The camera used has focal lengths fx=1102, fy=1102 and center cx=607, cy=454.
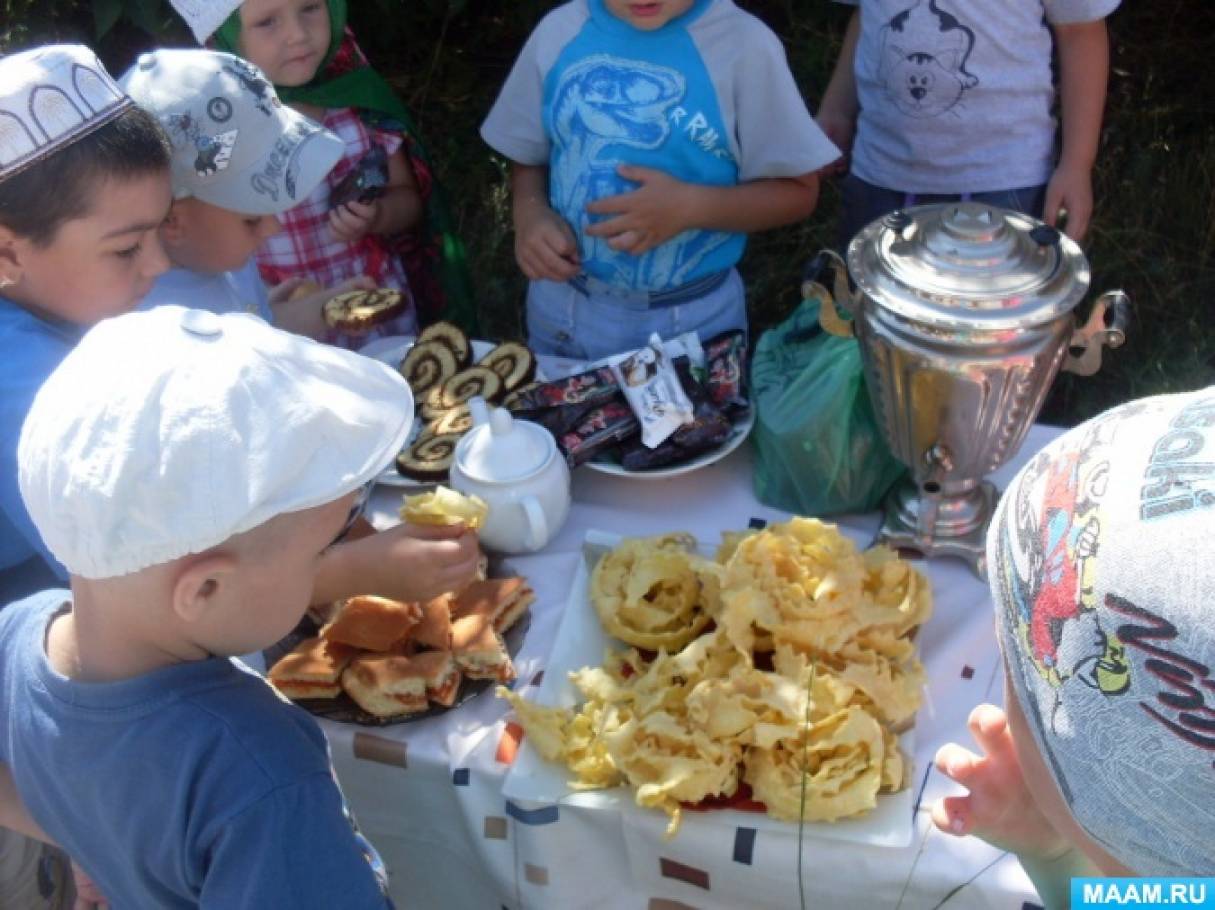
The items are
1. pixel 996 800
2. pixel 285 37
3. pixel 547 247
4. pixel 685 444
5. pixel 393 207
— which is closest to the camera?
pixel 996 800

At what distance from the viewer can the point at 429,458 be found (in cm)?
153

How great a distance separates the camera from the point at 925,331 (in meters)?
1.18

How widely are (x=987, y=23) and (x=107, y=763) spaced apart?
1649mm

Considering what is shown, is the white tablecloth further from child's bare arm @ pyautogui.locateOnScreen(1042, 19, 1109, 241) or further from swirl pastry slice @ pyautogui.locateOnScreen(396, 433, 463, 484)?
child's bare arm @ pyautogui.locateOnScreen(1042, 19, 1109, 241)

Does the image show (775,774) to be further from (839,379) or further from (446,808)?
(839,379)

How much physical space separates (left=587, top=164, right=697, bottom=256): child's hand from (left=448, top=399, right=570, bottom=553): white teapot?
0.43 m

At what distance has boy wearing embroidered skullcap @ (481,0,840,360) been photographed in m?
1.71

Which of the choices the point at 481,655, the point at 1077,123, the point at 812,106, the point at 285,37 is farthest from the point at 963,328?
the point at 812,106

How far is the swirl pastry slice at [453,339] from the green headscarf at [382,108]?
617 millimetres

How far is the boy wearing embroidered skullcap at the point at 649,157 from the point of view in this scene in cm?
171

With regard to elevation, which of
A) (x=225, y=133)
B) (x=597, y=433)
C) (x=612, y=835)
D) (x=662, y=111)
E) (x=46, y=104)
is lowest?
(x=612, y=835)

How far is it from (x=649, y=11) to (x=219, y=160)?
67 centimetres

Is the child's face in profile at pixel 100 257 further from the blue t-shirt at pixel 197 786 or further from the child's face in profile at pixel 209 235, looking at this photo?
the blue t-shirt at pixel 197 786

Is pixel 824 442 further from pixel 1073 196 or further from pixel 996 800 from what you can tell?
pixel 1073 196
